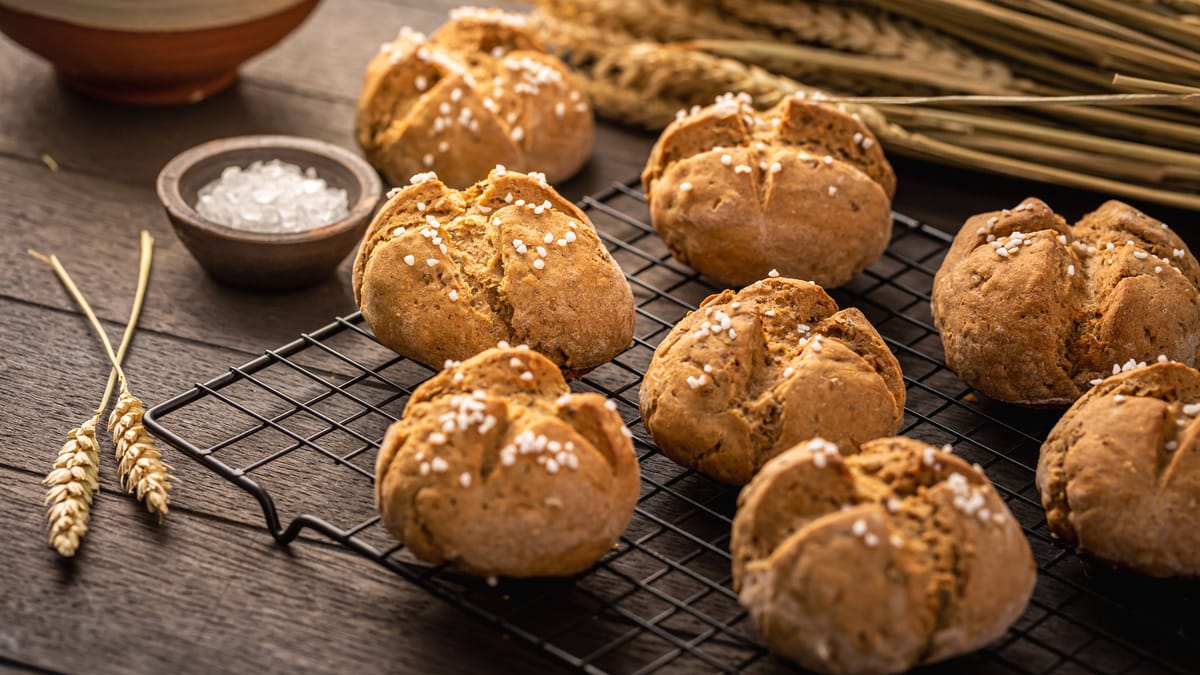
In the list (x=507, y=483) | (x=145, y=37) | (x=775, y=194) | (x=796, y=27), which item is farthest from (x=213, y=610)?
(x=796, y=27)

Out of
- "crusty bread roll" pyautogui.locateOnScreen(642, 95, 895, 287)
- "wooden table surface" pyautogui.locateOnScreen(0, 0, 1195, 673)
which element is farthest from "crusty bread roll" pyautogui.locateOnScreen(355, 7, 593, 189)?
"crusty bread roll" pyautogui.locateOnScreen(642, 95, 895, 287)

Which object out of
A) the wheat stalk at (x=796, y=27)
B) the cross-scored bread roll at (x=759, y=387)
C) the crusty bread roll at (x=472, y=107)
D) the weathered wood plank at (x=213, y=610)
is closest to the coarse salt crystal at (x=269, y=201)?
the crusty bread roll at (x=472, y=107)

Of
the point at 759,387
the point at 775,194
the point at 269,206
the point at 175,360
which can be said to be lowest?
the point at 175,360

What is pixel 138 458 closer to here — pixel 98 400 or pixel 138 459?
pixel 138 459

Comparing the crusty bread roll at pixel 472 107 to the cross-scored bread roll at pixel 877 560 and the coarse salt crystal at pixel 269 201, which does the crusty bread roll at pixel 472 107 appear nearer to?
the coarse salt crystal at pixel 269 201

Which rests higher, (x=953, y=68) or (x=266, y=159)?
(x=953, y=68)

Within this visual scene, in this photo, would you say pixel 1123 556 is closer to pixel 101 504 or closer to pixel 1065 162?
pixel 1065 162

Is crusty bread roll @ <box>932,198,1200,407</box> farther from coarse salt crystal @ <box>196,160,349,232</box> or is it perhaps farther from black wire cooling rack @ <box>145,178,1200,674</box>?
coarse salt crystal @ <box>196,160,349,232</box>
